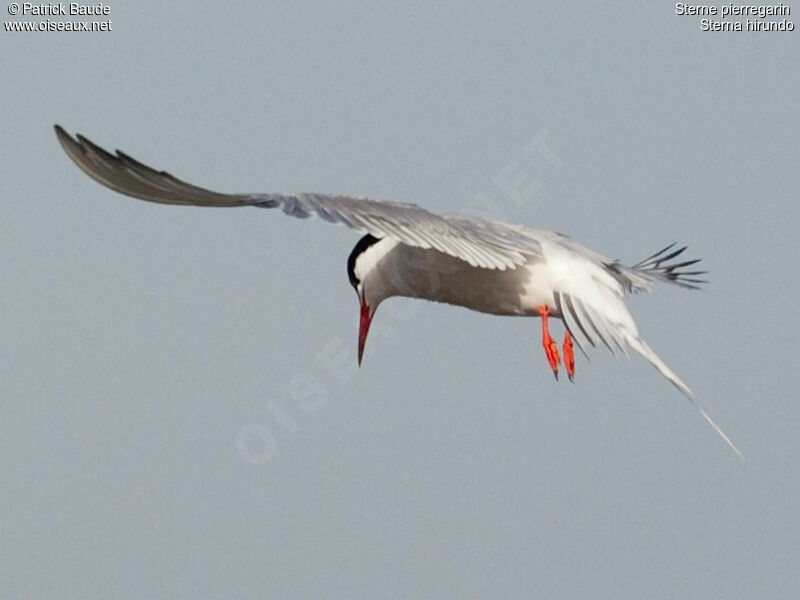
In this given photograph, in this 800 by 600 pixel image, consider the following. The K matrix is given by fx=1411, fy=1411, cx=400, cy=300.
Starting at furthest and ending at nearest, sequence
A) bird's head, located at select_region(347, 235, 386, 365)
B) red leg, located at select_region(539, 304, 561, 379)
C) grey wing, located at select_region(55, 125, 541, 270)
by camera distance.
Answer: bird's head, located at select_region(347, 235, 386, 365) → red leg, located at select_region(539, 304, 561, 379) → grey wing, located at select_region(55, 125, 541, 270)

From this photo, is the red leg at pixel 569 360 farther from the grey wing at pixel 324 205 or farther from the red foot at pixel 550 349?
the grey wing at pixel 324 205

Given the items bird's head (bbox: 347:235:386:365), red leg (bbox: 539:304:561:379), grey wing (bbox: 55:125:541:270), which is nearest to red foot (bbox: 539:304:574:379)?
red leg (bbox: 539:304:561:379)

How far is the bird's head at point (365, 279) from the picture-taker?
6.87 m

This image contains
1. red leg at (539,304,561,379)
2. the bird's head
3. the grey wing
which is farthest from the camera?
the bird's head

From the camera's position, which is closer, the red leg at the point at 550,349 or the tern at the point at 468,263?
the tern at the point at 468,263

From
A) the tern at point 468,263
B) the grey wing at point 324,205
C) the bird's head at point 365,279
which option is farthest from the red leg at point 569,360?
the bird's head at point 365,279

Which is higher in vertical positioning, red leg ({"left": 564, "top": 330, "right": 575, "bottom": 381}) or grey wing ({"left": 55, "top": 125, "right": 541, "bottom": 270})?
grey wing ({"left": 55, "top": 125, "right": 541, "bottom": 270})

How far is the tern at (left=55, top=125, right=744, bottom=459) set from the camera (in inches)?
201

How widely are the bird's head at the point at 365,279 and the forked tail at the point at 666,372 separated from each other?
1441 millimetres

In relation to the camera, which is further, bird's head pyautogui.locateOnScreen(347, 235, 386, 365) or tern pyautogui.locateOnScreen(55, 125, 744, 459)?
bird's head pyautogui.locateOnScreen(347, 235, 386, 365)

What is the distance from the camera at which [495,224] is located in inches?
251

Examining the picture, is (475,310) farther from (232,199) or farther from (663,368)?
(232,199)

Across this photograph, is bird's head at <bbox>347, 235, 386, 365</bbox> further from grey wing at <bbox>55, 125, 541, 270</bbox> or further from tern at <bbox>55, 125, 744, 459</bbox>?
grey wing at <bbox>55, 125, 541, 270</bbox>

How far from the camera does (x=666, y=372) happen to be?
5.71 m
